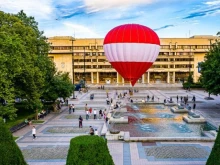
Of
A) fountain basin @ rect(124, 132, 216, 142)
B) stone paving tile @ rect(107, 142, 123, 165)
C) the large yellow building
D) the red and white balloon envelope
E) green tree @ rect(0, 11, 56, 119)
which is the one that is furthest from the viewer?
the large yellow building

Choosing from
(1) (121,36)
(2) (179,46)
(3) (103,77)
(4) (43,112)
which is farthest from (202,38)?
(4) (43,112)

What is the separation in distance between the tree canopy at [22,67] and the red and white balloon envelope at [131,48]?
23.9 ft

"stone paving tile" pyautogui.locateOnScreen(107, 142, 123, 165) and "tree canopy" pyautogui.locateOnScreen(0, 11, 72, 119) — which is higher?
"tree canopy" pyautogui.locateOnScreen(0, 11, 72, 119)

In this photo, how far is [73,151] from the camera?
8.88 m

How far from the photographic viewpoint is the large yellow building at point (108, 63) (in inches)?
3656

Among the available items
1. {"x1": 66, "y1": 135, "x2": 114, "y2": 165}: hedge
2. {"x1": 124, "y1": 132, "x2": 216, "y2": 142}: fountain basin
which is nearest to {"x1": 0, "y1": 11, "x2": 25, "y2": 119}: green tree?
{"x1": 124, "y1": 132, "x2": 216, "y2": 142}: fountain basin

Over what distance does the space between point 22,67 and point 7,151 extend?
18.3m

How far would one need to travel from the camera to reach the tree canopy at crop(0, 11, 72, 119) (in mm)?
24016

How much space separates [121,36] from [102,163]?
26.2 metres

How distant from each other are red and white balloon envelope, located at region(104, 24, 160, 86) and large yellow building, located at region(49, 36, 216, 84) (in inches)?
2226

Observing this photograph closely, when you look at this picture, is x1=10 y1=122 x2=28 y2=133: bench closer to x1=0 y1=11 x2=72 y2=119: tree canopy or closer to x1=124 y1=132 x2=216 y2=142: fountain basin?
x1=0 y1=11 x2=72 y2=119: tree canopy

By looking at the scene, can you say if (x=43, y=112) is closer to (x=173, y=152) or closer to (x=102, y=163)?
(x=173, y=152)

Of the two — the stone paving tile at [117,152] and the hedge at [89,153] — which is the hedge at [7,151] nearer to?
the hedge at [89,153]

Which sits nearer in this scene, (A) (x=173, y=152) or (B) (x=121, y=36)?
(A) (x=173, y=152)
